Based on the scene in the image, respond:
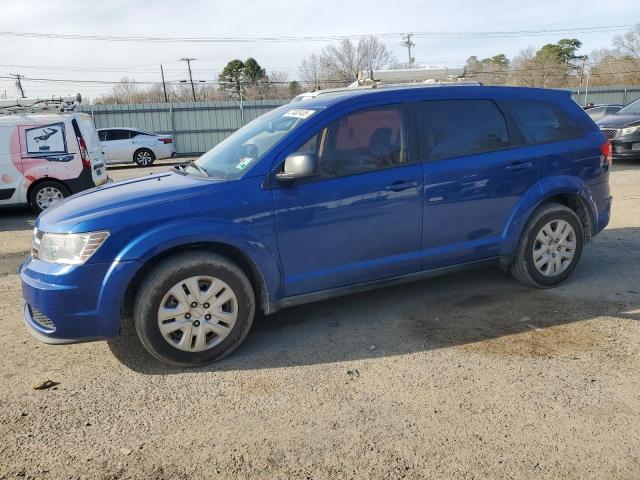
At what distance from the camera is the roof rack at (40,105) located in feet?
33.1

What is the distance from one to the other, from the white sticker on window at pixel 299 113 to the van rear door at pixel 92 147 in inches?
266

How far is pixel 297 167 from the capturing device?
356 centimetres

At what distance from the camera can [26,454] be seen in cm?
274

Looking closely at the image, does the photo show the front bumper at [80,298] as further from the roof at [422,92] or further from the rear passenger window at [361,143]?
the roof at [422,92]

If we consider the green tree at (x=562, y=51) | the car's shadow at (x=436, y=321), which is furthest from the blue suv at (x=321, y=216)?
the green tree at (x=562, y=51)

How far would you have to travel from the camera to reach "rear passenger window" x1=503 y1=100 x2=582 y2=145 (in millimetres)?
4624

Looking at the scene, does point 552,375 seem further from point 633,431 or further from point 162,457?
point 162,457

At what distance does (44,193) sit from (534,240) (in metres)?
8.57

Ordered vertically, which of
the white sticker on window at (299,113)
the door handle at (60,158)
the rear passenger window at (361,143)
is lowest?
the door handle at (60,158)

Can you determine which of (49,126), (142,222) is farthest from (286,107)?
(49,126)

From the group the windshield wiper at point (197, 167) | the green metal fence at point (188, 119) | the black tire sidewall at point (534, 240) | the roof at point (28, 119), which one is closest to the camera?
the windshield wiper at point (197, 167)

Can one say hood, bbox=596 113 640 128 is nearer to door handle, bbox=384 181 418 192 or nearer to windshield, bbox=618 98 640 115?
windshield, bbox=618 98 640 115

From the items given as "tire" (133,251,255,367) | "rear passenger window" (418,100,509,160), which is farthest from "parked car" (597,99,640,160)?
"tire" (133,251,255,367)

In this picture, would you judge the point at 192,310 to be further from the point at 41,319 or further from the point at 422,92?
the point at 422,92
